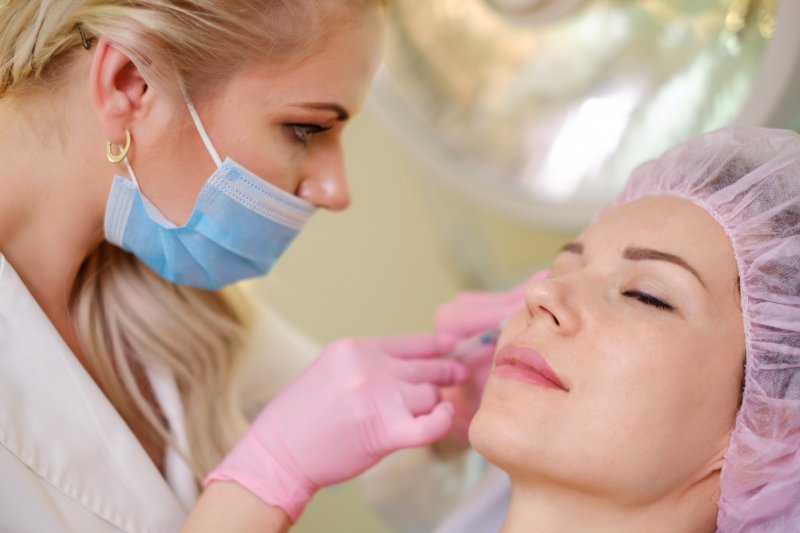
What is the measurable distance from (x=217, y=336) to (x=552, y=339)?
2.07 feet

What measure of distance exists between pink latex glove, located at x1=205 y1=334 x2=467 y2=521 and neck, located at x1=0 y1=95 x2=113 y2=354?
0.38 meters

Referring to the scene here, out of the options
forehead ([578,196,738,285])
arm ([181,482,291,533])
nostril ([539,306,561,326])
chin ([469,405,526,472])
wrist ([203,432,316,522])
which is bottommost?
arm ([181,482,291,533])

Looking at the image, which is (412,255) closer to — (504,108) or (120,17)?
(504,108)

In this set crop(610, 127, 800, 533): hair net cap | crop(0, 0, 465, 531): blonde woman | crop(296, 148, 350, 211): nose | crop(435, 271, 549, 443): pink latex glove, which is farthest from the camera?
crop(435, 271, 549, 443): pink latex glove

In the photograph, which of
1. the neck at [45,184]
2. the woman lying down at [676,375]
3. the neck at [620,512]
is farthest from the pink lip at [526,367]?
the neck at [45,184]

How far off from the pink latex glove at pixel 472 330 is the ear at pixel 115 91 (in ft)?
1.94

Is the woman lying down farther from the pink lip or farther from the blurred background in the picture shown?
the blurred background

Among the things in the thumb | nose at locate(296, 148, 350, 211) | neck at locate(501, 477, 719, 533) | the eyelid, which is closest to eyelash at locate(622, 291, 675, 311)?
the eyelid

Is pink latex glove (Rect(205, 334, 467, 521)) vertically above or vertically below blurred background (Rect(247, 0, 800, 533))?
below

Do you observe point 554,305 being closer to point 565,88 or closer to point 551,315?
point 551,315

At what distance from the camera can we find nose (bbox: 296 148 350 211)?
1.29 m

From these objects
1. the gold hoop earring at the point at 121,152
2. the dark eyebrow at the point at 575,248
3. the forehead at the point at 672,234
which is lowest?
the dark eyebrow at the point at 575,248

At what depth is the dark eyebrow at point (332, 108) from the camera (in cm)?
120

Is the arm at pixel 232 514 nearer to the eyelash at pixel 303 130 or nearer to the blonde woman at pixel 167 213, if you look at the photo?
the blonde woman at pixel 167 213
